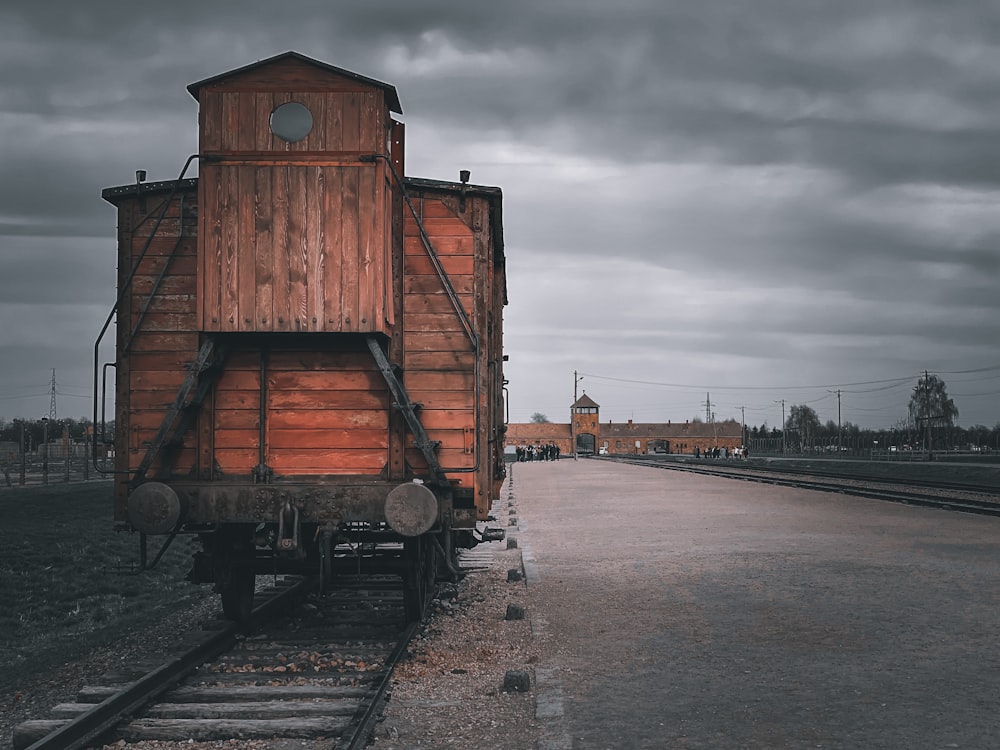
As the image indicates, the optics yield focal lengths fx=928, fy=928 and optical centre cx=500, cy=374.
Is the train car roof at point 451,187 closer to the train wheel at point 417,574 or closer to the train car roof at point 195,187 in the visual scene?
the train car roof at point 195,187

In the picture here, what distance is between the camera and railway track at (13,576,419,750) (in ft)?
17.5

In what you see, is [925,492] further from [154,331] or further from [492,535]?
[154,331]

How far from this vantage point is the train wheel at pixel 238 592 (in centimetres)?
790

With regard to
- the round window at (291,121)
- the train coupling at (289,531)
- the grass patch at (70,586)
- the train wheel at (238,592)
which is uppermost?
the round window at (291,121)

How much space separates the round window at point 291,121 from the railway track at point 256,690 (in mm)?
4095

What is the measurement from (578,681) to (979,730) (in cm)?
253

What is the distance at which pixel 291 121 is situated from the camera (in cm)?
758

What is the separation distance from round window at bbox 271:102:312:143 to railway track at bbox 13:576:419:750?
4.10 m

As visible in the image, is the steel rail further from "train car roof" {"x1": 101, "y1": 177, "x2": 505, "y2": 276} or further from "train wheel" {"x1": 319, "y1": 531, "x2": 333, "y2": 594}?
"train car roof" {"x1": 101, "y1": 177, "x2": 505, "y2": 276}

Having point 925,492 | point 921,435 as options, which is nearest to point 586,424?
point 921,435

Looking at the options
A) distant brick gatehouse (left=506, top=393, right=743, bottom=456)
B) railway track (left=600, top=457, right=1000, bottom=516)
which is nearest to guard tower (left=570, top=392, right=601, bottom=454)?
distant brick gatehouse (left=506, top=393, right=743, bottom=456)

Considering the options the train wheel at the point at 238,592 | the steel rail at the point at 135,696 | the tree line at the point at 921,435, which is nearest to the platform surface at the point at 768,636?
the steel rail at the point at 135,696

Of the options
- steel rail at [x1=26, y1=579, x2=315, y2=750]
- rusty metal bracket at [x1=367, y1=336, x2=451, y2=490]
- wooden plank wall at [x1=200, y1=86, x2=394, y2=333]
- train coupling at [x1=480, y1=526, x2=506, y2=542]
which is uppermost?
wooden plank wall at [x1=200, y1=86, x2=394, y2=333]

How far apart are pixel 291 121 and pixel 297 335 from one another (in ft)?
5.81
